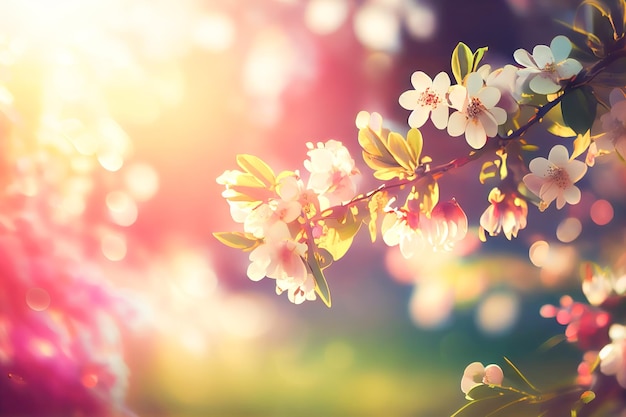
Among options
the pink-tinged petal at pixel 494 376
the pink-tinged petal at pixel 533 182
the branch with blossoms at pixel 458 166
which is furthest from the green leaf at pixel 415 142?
the pink-tinged petal at pixel 494 376

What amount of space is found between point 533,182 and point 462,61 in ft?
0.42

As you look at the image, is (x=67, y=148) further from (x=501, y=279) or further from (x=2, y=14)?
(x=501, y=279)

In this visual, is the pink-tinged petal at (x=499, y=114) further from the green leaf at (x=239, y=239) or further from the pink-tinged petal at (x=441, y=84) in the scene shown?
the green leaf at (x=239, y=239)

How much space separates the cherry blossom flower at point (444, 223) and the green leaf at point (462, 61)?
117 millimetres

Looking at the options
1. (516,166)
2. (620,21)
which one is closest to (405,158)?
(516,166)

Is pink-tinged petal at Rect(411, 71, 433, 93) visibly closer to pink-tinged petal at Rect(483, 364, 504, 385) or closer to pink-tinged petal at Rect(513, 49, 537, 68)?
pink-tinged petal at Rect(513, 49, 537, 68)

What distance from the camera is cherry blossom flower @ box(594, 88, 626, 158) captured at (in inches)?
15.7

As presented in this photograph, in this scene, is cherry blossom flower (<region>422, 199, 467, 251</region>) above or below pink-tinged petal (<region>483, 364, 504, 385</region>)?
above

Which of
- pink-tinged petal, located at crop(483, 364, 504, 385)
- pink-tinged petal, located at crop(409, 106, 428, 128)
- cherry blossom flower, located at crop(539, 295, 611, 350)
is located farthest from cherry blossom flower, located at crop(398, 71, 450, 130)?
cherry blossom flower, located at crop(539, 295, 611, 350)

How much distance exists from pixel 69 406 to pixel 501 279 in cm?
74

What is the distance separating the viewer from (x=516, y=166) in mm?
451

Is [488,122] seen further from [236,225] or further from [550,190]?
[236,225]

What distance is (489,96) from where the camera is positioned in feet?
1.26

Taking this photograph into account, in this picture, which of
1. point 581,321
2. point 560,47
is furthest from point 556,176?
point 581,321
